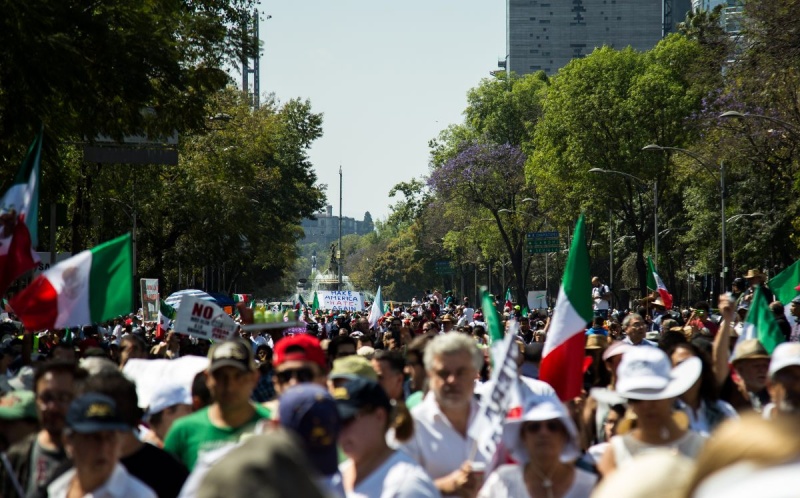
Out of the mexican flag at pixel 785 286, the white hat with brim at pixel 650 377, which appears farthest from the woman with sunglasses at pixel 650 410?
the mexican flag at pixel 785 286

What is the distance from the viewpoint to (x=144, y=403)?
828 centimetres

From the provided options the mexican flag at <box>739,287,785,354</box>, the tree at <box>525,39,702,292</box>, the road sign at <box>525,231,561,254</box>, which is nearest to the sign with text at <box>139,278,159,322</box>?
the mexican flag at <box>739,287,785,354</box>

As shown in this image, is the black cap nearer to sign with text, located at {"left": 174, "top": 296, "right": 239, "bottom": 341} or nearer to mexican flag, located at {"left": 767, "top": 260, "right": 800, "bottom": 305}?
sign with text, located at {"left": 174, "top": 296, "right": 239, "bottom": 341}

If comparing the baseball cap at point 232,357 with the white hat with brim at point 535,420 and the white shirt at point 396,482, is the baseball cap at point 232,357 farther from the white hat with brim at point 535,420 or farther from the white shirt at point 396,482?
the white shirt at point 396,482

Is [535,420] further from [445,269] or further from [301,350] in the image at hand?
[445,269]

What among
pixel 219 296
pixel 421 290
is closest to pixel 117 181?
pixel 219 296

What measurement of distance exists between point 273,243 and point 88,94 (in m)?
47.1

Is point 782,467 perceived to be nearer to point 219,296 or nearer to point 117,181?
point 219,296

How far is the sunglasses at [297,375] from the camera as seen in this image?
247 inches

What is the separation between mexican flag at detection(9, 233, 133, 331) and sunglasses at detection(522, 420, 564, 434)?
20.8 feet

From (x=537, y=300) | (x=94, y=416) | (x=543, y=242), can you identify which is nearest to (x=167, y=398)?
(x=94, y=416)

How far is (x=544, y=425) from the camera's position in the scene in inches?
199

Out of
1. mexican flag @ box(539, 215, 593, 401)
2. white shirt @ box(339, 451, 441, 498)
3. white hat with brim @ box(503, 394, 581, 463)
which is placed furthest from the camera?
mexican flag @ box(539, 215, 593, 401)

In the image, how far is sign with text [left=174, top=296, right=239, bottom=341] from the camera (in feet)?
47.0
